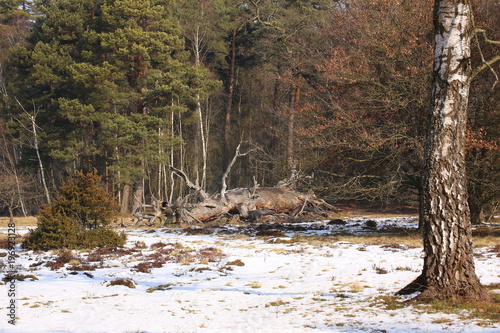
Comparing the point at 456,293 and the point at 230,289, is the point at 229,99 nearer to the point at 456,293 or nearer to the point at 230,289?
the point at 230,289

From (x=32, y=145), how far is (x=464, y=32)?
29795 mm

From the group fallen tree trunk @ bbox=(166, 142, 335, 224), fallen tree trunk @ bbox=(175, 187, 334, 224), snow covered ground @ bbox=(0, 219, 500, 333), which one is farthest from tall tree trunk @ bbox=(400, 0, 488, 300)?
fallen tree trunk @ bbox=(175, 187, 334, 224)

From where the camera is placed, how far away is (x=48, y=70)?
94.8 ft

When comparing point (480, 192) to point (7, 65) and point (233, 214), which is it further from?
point (7, 65)

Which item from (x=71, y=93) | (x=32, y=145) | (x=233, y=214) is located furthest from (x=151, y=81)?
(x=233, y=214)

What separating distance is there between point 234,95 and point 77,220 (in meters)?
29.0

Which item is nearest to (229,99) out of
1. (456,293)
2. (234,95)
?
(234,95)

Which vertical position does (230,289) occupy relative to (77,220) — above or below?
below

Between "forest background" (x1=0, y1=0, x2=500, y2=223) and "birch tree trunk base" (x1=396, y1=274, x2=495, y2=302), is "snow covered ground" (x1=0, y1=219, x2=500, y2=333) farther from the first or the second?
"forest background" (x1=0, y1=0, x2=500, y2=223)

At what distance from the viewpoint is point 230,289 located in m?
7.71

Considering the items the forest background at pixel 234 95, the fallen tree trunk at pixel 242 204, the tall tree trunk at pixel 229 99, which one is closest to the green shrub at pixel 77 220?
the forest background at pixel 234 95

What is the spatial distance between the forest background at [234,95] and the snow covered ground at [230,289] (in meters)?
3.44

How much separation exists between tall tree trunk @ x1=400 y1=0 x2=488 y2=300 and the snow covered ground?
705 mm

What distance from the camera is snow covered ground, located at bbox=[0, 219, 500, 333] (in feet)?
17.5
